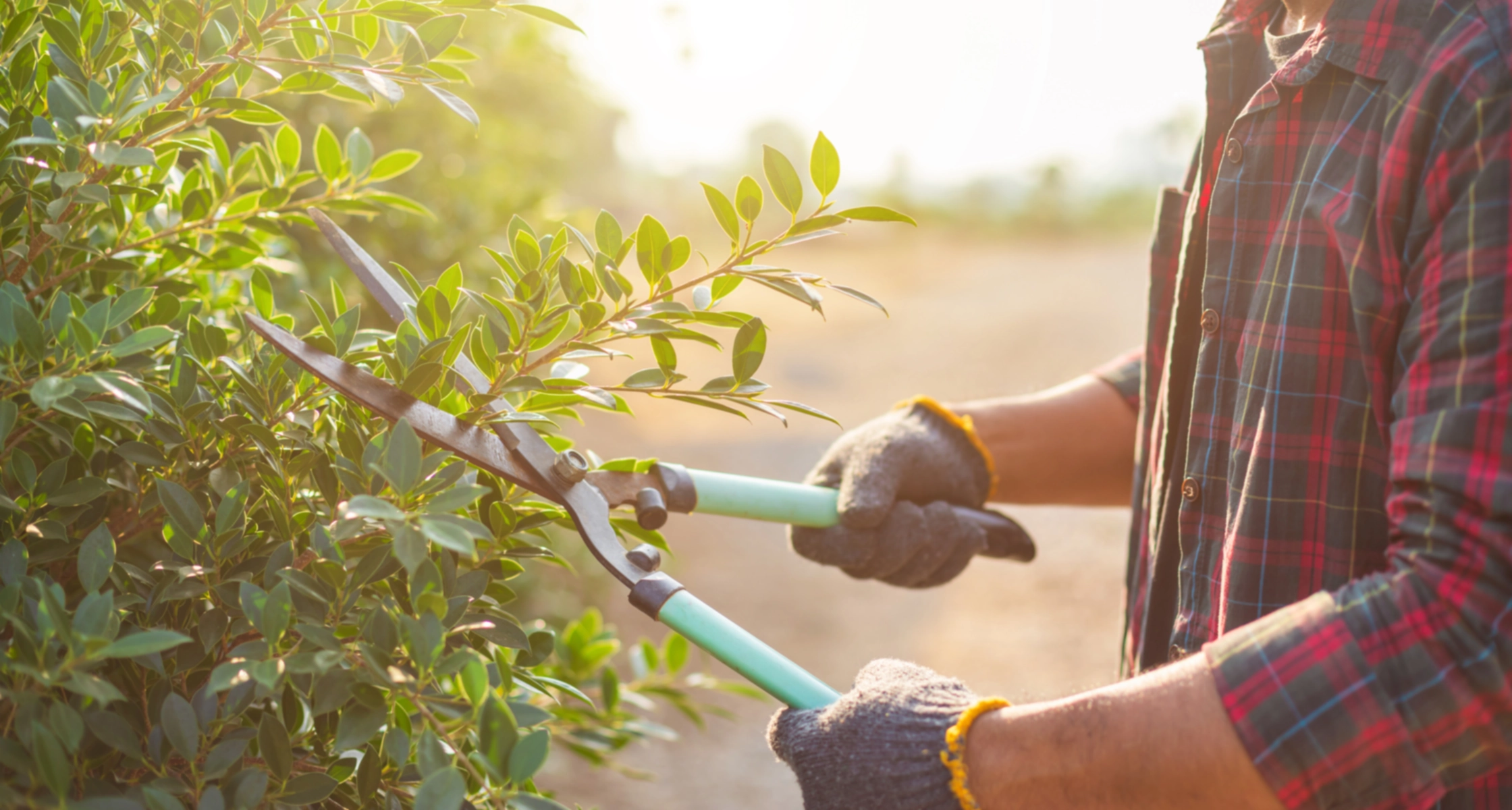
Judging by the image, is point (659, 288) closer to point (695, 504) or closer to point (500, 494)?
point (500, 494)

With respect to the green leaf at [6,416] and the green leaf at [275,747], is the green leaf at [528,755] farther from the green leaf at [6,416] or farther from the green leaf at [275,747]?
the green leaf at [6,416]

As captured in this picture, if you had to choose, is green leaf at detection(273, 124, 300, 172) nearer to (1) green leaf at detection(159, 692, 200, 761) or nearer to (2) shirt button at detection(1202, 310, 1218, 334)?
(1) green leaf at detection(159, 692, 200, 761)

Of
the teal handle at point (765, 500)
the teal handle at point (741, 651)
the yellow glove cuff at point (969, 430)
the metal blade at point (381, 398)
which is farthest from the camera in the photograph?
the yellow glove cuff at point (969, 430)

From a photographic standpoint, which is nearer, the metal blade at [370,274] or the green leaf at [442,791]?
the green leaf at [442,791]

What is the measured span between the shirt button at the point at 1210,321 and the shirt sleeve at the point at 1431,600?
0.27 metres

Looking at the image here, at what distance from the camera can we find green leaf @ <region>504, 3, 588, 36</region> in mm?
905

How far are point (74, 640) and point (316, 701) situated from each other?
0.17 meters

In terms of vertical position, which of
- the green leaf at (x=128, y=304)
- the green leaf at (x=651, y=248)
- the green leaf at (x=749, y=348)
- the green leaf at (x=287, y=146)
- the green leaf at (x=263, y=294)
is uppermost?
the green leaf at (x=287, y=146)

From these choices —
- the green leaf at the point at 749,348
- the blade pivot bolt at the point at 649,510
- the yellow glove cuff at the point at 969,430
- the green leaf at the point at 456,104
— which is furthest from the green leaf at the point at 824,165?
the yellow glove cuff at the point at 969,430

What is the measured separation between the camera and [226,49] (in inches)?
35.9

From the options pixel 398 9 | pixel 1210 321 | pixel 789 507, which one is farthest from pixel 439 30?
pixel 1210 321

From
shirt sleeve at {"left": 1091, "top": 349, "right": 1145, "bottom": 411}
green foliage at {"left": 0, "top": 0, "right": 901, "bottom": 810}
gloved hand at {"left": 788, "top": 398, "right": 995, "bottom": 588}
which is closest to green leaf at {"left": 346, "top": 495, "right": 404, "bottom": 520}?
green foliage at {"left": 0, "top": 0, "right": 901, "bottom": 810}

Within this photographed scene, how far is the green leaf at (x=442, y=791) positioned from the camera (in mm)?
687

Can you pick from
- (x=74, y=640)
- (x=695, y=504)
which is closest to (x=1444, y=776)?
(x=695, y=504)
